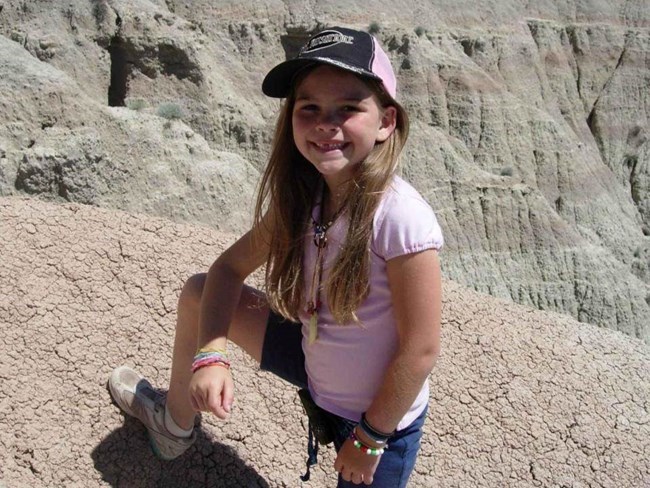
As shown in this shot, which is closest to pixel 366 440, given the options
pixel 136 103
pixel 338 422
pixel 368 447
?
pixel 368 447

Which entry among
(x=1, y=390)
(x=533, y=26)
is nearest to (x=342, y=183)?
(x=1, y=390)

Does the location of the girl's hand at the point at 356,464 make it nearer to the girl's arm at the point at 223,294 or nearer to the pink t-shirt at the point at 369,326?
the pink t-shirt at the point at 369,326

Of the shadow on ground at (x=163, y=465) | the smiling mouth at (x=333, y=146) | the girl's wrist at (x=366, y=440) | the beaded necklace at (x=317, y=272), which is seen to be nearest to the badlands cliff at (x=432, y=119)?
the shadow on ground at (x=163, y=465)

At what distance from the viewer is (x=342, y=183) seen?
1.97m

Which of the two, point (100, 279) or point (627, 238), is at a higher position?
point (100, 279)

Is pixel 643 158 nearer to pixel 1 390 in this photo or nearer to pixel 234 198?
pixel 234 198

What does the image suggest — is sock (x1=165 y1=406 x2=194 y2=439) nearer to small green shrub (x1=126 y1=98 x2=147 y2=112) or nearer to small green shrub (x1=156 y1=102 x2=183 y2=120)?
small green shrub (x1=156 y1=102 x2=183 y2=120)

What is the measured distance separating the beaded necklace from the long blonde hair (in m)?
0.04

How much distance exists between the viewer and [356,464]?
191 cm

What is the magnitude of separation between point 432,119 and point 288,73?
690 inches

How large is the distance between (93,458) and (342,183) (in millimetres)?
1405

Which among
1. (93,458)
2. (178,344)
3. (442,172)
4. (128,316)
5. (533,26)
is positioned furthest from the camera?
(533,26)

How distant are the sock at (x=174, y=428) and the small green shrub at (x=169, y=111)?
9.26 metres

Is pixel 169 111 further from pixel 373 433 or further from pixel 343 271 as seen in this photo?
pixel 373 433
